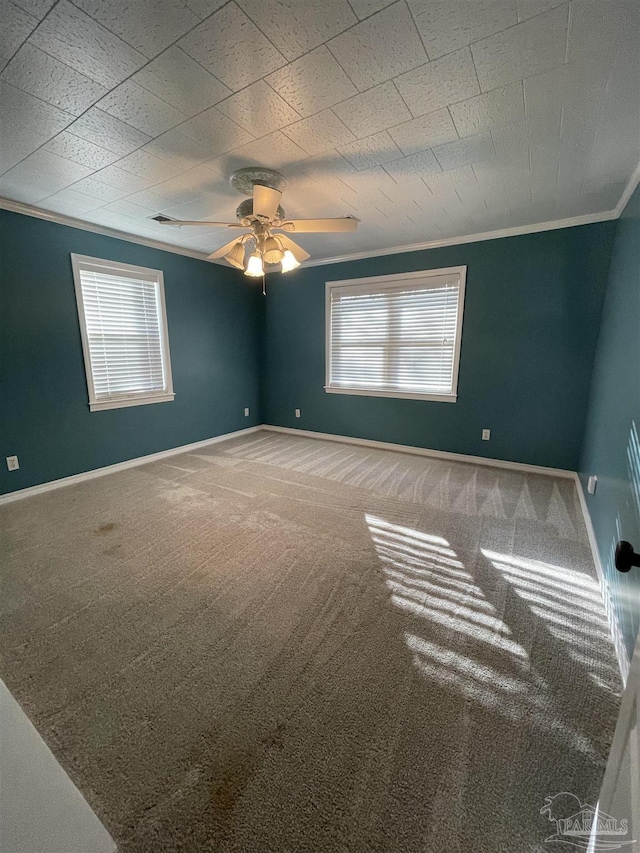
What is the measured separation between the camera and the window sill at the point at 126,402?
3.49 m

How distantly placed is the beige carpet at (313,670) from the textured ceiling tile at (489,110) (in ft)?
7.86

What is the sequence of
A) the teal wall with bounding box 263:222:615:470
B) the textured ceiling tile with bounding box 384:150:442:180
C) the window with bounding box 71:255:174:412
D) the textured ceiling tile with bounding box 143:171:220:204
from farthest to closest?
the window with bounding box 71:255:174:412 → the teal wall with bounding box 263:222:615:470 → the textured ceiling tile with bounding box 143:171:220:204 → the textured ceiling tile with bounding box 384:150:442:180

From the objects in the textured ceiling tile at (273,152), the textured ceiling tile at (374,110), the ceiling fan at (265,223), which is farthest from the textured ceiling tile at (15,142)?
the textured ceiling tile at (374,110)

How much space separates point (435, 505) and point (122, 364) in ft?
11.3

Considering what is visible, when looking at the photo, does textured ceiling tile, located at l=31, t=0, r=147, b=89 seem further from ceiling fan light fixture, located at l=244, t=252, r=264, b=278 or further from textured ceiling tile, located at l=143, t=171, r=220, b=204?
ceiling fan light fixture, located at l=244, t=252, r=264, b=278

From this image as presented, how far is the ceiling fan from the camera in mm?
2156

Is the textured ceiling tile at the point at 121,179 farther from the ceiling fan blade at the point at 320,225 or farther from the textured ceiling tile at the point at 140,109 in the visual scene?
the ceiling fan blade at the point at 320,225

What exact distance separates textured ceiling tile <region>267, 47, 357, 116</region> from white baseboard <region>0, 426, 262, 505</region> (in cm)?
349

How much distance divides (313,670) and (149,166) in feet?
9.61

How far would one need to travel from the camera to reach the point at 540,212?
9.51 ft

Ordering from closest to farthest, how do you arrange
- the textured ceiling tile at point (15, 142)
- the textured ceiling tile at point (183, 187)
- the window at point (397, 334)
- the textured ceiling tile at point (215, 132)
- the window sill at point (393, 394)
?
the textured ceiling tile at point (215, 132), the textured ceiling tile at point (15, 142), the textured ceiling tile at point (183, 187), the window at point (397, 334), the window sill at point (393, 394)

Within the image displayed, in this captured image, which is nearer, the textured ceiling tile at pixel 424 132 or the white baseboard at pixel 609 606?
the white baseboard at pixel 609 606

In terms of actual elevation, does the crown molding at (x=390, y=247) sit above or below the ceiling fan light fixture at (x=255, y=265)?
above

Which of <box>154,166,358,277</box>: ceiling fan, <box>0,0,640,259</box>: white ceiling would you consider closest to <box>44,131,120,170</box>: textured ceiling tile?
<box>0,0,640,259</box>: white ceiling
